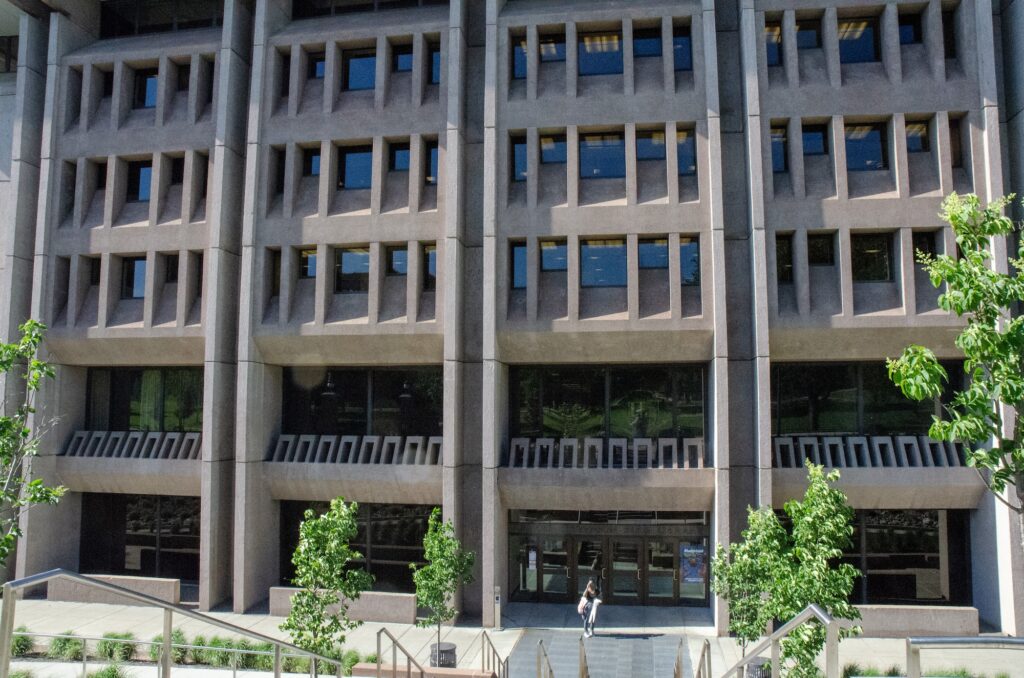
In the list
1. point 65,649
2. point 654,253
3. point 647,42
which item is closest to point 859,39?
point 647,42

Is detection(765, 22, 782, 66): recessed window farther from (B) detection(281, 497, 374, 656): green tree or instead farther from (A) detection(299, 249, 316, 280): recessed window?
(B) detection(281, 497, 374, 656): green tree

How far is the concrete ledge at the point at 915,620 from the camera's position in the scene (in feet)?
59.5

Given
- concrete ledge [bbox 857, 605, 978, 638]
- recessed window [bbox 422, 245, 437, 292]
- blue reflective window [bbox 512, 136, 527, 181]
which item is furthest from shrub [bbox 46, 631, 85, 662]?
concrete ledge [bbox 857, 605, 978, 638]

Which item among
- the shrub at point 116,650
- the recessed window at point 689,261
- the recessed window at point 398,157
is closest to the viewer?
the shrub at point 116,650

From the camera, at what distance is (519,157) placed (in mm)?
21672

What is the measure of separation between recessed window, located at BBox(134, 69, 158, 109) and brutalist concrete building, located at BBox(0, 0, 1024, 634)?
0.19 meters

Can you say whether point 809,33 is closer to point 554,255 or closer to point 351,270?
point 554,255

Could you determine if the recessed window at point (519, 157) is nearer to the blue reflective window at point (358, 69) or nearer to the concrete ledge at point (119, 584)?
the blue reflective window at point (358, 69)

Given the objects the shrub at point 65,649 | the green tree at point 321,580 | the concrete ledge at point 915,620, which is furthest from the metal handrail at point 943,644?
the concrete ledge at point 915,620

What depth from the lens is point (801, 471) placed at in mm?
19453

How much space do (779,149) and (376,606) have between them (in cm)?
1753

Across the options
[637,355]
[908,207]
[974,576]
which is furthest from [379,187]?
[974,576]

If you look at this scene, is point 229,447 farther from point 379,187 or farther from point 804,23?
point 804,23

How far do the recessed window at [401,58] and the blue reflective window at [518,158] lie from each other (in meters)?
4.22
